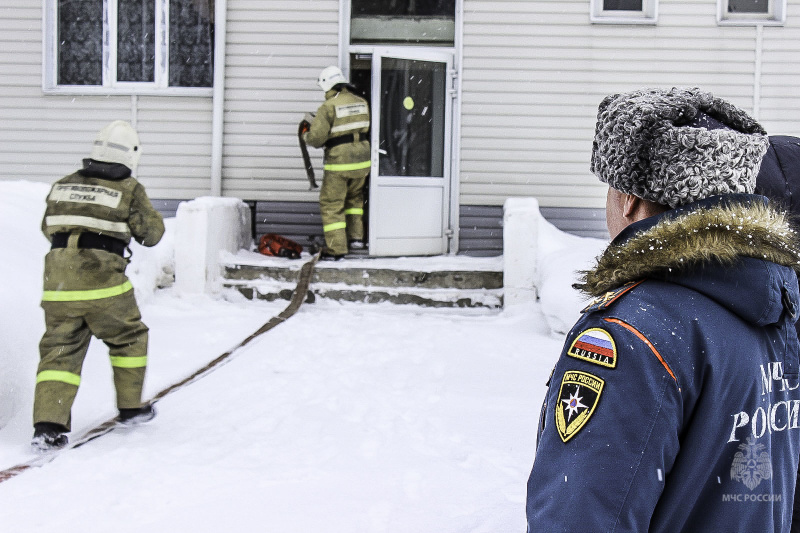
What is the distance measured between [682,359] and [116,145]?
391 centimetres

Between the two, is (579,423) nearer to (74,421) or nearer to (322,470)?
(322,470)

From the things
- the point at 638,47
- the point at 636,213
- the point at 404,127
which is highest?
the point at 638,47

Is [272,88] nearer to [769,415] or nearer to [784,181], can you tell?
[784,181]

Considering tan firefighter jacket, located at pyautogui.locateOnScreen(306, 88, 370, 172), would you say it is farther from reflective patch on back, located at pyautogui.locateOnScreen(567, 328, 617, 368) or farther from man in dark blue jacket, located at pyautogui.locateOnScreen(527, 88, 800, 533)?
reflective patch on back, located at pyautogui.locateOnScreen(567, 328, 617, 368)

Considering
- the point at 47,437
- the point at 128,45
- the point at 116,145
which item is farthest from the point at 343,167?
the point at 47,437

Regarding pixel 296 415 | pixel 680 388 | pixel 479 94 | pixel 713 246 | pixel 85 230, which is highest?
pixel 479 94

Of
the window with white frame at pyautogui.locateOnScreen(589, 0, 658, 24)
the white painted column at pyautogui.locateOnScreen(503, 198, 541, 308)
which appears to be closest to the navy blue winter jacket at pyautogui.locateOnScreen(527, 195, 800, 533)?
the white painted column at pyautogui.locateOnScreen(503, 198, 541, 308)

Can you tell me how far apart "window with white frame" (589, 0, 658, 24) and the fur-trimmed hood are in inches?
322

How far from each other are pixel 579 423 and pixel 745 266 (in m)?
0.36

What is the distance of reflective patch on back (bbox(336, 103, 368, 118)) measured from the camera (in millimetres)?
8188

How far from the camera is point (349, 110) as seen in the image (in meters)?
8.23

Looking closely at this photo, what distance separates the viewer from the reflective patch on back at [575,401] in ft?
3.72

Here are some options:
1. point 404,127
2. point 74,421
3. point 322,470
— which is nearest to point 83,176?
point 74,421

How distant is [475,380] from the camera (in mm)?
5473
